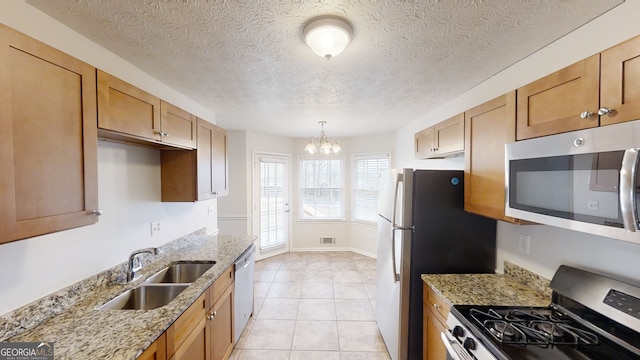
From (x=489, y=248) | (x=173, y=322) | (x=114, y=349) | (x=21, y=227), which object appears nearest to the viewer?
(x=21, y=227)

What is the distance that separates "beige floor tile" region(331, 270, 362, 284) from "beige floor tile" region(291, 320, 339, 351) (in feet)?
3.57

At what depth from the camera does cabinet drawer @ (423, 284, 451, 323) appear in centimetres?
156

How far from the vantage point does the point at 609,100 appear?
0.95 m

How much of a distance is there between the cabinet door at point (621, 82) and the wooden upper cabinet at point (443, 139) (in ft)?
2.96

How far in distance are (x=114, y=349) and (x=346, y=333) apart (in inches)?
82.9

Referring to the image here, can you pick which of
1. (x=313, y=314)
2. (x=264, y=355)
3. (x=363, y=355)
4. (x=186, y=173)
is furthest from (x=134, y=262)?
(x=363, y=355)

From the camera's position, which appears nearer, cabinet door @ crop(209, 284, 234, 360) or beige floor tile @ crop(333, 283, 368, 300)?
cabinet door @ crop(209, 284, 234, 360)

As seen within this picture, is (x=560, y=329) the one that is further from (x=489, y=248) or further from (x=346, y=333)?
(x=346, y=333)

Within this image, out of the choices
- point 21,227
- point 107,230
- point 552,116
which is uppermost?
point 552,116

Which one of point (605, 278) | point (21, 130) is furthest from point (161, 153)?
point (605, 278)

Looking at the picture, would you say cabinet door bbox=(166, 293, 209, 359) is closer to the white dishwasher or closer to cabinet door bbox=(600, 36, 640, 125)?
the white dishwasher

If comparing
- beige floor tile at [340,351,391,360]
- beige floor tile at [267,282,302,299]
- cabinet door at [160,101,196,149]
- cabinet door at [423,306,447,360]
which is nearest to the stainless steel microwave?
cabinet door at [423,306,447,360]

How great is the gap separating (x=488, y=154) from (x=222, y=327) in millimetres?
2384

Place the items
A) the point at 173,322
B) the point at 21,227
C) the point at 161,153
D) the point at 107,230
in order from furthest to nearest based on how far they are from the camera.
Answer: the point at 161,153, the point at 107,230, the point at 173,322, the point at 21,227
